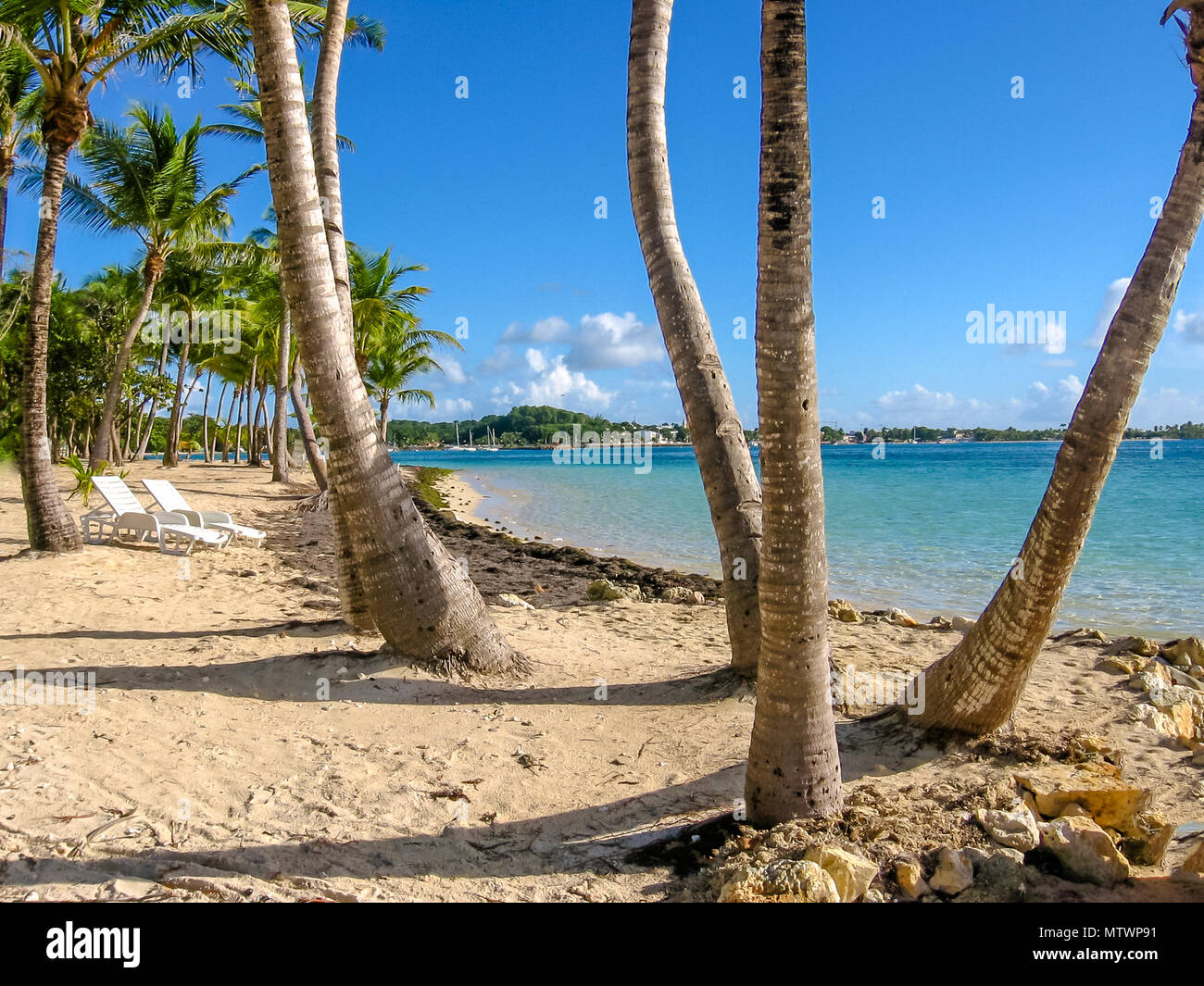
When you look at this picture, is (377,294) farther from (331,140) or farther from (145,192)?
(331,140)

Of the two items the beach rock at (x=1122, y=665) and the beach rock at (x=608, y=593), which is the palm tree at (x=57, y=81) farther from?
the beach rock at (x=1122, y=665)

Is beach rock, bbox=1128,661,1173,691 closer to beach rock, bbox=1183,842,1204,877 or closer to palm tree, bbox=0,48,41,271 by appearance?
beach rock, bbox=1183,842,1204,877

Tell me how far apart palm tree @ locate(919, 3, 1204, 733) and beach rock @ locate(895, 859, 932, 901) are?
1.57m

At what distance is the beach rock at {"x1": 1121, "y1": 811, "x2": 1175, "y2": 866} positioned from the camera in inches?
134

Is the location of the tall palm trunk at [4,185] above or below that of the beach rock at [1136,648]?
above

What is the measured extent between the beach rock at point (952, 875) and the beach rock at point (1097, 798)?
786 millimetres

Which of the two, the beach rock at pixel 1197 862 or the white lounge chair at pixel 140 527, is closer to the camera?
the beach rock at pixel 1197 862
